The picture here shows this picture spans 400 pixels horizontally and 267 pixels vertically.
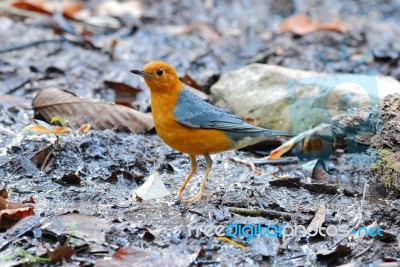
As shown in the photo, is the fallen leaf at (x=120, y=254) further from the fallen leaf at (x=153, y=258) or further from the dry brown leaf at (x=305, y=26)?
the dry brown leaf at (x=305, y=26)

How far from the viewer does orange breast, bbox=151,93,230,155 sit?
5.10m

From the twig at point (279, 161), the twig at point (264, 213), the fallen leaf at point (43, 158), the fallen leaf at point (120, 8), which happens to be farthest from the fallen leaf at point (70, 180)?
the fallen leaf at point (120, 8)

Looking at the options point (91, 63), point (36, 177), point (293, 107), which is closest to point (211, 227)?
point (36, 177)

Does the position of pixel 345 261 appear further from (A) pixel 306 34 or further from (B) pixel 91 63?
(A) pixel 306 34

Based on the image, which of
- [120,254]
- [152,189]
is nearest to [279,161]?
[152,189]

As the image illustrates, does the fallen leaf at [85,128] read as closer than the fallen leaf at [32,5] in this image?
Yes

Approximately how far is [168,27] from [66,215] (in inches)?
267

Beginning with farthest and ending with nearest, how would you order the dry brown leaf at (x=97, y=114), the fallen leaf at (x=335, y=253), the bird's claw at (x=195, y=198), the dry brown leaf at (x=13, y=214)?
1. the dry brown leaf at (x=97, y=114)
2. the bird's claw at (x=195, y=198)
3. the dry brown leaf at (x=13, y=214)
4. the fallen leaf at (x=335, y=253)

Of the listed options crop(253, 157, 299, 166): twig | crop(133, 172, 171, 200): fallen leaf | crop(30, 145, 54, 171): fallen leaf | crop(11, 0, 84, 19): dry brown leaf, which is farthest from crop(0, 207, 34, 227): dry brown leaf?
crop(11, 0, 84, 19): dry brown leaf

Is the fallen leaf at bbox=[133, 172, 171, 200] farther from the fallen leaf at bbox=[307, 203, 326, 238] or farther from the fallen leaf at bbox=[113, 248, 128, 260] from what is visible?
the fallen leaf at bbox=[307, 203, 326, 238]

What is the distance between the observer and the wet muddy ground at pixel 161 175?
4184 mm

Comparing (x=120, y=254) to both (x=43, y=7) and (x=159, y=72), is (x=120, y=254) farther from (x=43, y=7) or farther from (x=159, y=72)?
(x=43, y=7)

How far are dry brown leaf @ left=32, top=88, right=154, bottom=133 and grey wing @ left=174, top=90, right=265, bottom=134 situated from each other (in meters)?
1.27

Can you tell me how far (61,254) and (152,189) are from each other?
1.34 metres
